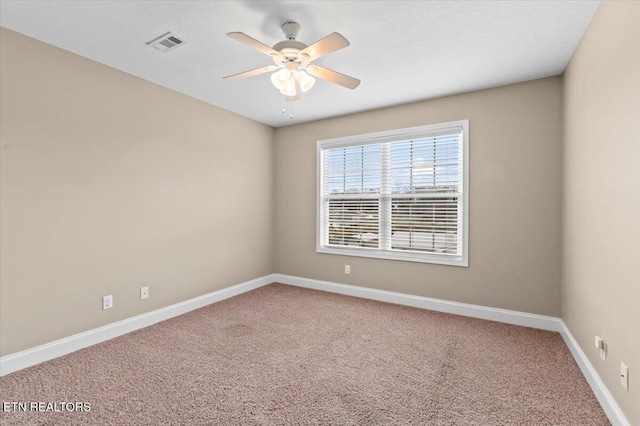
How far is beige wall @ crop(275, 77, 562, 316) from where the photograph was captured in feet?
9.91

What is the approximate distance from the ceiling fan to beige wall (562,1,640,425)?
1564 millimetres

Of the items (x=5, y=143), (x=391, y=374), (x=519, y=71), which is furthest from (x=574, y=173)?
(x=5, y=143)

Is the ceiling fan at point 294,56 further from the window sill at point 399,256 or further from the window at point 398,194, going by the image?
the window sill at point 399,256

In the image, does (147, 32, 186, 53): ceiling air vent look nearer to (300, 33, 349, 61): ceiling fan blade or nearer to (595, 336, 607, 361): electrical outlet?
(300, 33, 349, 61): ceiling fan blade

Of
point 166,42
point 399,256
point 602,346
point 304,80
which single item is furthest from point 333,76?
point 602,346

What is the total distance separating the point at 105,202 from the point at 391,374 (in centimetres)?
294

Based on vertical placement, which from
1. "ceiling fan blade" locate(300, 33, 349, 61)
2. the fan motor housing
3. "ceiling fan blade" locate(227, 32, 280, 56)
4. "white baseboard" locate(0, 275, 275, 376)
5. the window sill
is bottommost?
"white baseboard" locate(0, 275, 275, 376)

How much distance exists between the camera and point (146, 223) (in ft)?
10.4

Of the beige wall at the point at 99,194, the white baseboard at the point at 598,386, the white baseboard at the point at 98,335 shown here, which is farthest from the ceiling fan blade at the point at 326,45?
the white baseboard at the point at 98,335

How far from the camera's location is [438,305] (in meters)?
3.61

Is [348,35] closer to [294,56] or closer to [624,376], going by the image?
[294,56]

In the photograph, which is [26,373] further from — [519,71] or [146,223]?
[519,71]

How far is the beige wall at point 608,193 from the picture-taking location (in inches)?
60.1

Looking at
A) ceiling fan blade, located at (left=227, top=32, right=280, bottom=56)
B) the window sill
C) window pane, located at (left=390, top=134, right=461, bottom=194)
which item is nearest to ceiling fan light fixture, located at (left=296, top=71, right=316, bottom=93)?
ceiling fan blade, located at (left=227, top=32, right=280, bottom=56)
